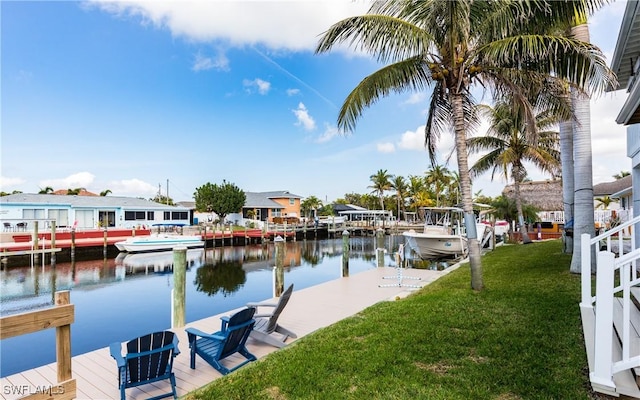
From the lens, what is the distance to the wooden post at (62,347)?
333 centimetres

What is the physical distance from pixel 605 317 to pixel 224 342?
4.30m

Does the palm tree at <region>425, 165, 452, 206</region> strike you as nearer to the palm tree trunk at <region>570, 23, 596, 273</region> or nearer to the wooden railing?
the palm tree trunk at <region>570, 23, 596, 273</region>

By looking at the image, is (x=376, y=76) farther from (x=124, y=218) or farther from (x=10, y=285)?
(x=124, y=218)

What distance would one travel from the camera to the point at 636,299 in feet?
15.7

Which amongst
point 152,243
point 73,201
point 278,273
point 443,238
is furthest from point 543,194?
point 73,201

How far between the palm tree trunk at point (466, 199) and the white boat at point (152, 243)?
889 inches

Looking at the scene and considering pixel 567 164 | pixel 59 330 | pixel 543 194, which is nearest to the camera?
pixel 59 330

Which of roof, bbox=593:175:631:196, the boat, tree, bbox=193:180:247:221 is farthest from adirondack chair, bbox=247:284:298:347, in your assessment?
tree, bbox=193:180:247:221

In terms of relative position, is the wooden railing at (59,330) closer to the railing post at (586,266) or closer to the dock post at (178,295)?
the dock post at (178,295)

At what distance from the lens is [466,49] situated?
8109 millimetres

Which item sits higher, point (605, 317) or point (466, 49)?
point (466, 49)

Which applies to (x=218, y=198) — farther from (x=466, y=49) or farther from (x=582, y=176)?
(x=582, y=176)

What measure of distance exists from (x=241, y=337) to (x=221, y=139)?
130ft

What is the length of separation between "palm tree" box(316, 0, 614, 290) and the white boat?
72.5ft
